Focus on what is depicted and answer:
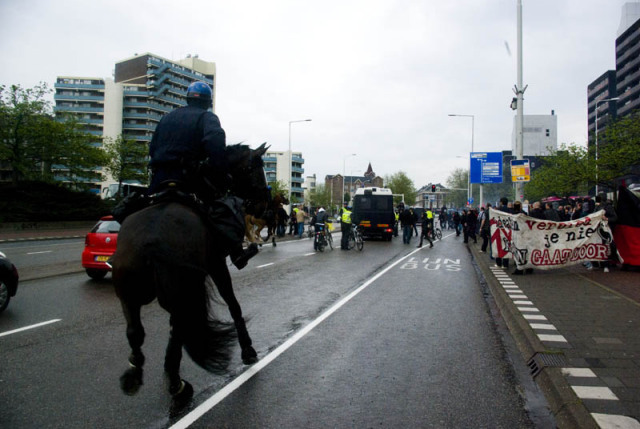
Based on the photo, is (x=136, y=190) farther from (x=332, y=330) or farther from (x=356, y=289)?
(x=356, y=289)

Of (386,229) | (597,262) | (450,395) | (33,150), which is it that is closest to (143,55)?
(33,150)

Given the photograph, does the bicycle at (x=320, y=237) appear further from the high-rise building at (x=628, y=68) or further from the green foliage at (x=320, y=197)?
the green foliage at (x=320, y=197)

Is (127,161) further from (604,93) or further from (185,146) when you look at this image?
(604,93)

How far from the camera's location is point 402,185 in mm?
136125

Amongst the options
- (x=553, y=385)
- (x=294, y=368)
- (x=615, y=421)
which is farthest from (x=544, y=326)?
(x=294, y=368)

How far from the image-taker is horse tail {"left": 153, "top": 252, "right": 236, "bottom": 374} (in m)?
3.03

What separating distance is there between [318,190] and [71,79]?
215ft

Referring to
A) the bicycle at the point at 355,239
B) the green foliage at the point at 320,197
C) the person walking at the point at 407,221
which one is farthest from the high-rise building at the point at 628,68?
the bicycle at the point at 355,239

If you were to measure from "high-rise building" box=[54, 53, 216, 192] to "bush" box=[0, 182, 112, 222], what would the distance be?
62961 millimetres

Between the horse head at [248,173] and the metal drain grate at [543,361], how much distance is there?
3046 mm

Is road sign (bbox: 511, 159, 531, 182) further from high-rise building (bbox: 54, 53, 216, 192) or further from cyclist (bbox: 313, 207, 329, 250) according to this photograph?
high-rise building (bbox: 54, 53, 216, 192)

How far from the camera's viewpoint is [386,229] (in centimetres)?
2909

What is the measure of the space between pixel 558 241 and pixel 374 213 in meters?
16.7

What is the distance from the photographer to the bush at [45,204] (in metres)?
31.9
